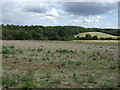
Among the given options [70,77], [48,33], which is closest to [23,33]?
[48,33]

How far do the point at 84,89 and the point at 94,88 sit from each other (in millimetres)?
413

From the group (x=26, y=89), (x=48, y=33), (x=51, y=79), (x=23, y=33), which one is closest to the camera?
(x=26, y=89)

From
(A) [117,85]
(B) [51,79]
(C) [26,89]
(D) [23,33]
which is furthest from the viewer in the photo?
(D) [23,33]

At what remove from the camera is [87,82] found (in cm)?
762

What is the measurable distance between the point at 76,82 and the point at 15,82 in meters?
2.51

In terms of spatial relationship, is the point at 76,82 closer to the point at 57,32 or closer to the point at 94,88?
the point at 94,88

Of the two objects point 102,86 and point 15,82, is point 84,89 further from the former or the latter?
point 15,82

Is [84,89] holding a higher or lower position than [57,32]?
lower

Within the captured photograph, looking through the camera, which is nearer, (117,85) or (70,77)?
(117,85)

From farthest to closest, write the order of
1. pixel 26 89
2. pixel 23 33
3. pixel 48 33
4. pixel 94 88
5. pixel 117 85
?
pixel 48 33
pixel 23 33
pixel 117 85
pixel 94 88
pixel 26 89

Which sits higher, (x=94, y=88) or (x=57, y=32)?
(x=57, y=32)

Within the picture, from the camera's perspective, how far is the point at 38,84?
7055 millimetres

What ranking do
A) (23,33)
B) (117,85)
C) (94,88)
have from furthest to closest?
(23,33) < (117,85) < (94,88)

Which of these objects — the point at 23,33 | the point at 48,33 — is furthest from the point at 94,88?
the point at 48,33
